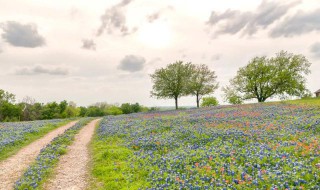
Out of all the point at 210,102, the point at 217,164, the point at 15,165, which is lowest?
the point at 15,165

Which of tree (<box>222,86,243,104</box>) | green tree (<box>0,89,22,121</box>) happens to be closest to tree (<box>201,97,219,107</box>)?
tree (<box>222,86,243,104</box>)

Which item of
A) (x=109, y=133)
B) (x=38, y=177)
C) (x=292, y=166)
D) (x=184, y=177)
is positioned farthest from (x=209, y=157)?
(x=109, y=133)

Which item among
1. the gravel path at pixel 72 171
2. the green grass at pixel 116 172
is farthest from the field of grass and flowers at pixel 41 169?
the green grass at pixel 116 172

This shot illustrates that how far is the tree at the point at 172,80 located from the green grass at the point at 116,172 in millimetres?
45029

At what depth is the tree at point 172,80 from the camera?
193ft

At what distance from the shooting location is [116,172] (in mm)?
10969

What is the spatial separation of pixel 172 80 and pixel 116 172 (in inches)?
1921

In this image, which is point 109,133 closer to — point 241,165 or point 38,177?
point 38,177

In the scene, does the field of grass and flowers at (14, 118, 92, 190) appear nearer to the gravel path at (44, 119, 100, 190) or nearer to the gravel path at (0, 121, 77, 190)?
the gravel path at (44, 119, 100, 190)

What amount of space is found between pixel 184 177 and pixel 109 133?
13.5 meters

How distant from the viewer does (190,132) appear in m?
17.1

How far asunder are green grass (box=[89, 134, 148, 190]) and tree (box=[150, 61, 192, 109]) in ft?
148

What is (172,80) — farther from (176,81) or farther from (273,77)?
(273,77)

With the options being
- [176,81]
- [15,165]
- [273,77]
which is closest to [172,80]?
[176,81]
